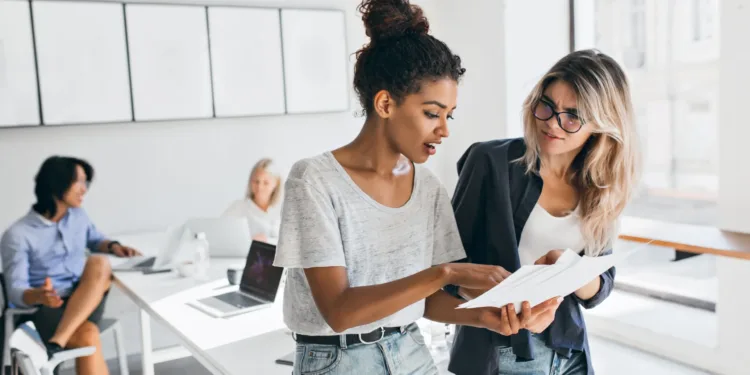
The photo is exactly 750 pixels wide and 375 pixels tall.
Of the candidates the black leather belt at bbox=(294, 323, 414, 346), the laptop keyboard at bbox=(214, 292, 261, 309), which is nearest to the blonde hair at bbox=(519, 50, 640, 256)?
the black leather belt at bbox=(294, 323, 414, 346)

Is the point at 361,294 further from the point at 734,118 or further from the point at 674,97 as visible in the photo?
the point at 674,97

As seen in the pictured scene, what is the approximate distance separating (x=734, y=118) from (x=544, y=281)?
2580 mm

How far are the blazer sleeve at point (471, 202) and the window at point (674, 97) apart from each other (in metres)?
2.52

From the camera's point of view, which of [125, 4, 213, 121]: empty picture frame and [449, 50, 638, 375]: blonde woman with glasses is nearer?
[449, 50, 638, 375]: blonde woman with glasses

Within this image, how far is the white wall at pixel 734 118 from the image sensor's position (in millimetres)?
3166

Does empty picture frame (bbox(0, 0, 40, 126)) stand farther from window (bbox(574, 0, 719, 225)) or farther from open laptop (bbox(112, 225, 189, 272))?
window (bbox(574, 0, 719, 225))

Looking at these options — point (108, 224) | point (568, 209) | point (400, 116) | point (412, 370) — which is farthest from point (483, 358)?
point (108, 224)

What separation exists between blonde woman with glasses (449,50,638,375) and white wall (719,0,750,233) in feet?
6.15

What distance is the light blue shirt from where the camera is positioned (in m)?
3.25

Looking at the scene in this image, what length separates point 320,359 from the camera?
1.18 m

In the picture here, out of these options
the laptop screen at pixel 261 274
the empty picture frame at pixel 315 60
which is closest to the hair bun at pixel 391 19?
the laptop screen at pixel 261 274

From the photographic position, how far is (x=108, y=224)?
4145 mm

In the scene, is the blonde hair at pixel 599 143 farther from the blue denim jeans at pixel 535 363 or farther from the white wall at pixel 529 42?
the white wall at pixel 529 42

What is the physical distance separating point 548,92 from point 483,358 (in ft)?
2.18
